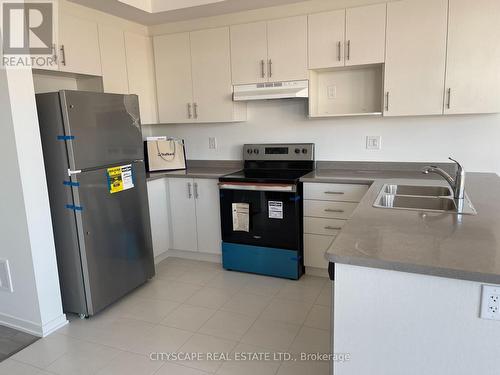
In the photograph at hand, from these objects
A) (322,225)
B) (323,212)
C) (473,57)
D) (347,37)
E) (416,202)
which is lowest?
(322,225)

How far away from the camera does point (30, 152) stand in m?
2.23

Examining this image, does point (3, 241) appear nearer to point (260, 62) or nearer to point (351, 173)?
point (260, 62)

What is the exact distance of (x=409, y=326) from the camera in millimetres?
1234

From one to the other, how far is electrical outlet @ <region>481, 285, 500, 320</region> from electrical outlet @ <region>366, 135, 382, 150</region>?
2223 millimetres

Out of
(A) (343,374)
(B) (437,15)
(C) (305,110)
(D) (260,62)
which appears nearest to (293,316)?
(A) (343,374)

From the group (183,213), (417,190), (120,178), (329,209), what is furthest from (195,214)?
(417,190)

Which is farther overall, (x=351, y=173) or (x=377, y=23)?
(x=351, y=173)

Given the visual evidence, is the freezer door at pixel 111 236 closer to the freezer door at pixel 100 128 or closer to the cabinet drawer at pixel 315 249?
the freezer door at pixel 100 128

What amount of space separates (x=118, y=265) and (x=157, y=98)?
178cm

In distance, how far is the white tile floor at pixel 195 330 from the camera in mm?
2059

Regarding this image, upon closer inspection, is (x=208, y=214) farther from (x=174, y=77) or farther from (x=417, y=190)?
(x=417, y=190)

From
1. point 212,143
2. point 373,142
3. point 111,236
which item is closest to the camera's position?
point 111,236

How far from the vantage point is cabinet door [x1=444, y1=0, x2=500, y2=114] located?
2.55m

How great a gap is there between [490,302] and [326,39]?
2.42m
